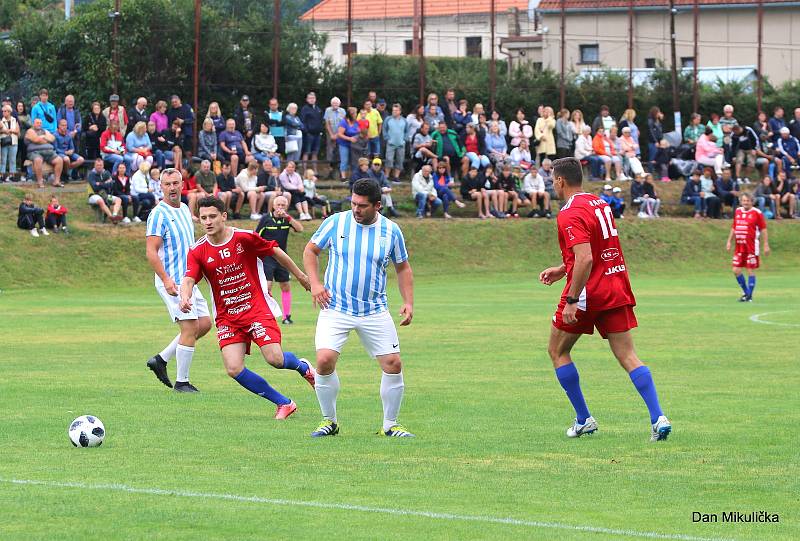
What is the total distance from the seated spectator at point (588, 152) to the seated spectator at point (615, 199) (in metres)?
1.80

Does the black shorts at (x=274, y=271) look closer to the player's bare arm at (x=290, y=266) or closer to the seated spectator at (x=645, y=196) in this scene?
the player's bare arm at (x=290, y=266)

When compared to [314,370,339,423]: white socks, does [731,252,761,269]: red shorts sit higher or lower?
higher

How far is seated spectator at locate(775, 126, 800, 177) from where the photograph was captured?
151ft

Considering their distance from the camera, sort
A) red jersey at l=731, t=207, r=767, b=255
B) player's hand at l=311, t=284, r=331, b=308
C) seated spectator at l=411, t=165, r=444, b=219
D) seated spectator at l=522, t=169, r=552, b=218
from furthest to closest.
Result: 1. seated spectator at l=522, t=169, r=552, b=218
2. seated spectator at l=411, t=165, r=444, b=219
3. red jersey at l=731, t=207, r=767, b=255
4. player's hand at l=311, t=284, r=331, b=308

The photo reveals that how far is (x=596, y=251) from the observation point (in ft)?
35.6

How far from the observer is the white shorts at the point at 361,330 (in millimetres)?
11031

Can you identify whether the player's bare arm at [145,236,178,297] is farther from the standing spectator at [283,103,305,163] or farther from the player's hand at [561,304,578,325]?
the standing spectator at [283,103,305,163]

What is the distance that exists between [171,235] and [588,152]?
3134 centimetres

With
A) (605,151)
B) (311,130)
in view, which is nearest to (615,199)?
(605,151)

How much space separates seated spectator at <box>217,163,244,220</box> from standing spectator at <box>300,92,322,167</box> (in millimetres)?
4454

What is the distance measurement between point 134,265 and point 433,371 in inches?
781

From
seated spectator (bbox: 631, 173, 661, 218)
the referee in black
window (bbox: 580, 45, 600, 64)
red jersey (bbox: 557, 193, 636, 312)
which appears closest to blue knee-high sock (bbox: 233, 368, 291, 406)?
red jersey (bbox: 557, 193, 636, 312)

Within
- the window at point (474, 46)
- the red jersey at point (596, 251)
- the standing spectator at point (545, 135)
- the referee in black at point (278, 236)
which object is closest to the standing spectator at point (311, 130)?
the standing spectator at point (545, 135)

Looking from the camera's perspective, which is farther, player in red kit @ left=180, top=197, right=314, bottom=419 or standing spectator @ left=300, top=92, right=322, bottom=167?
standing spectator @ left=300, top=92, right=322, bottom=167
